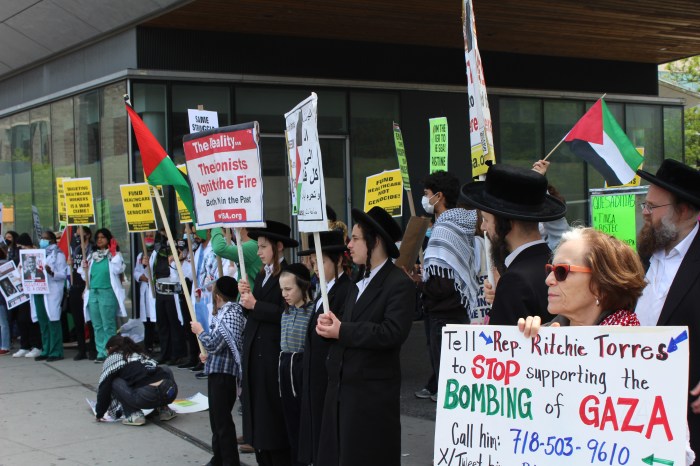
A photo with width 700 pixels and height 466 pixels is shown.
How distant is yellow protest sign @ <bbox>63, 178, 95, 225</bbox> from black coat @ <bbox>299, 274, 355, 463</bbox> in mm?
7337

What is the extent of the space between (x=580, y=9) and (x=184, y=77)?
698 centimetres

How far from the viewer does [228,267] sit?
11305 millimetres

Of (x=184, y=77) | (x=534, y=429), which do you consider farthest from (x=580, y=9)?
(x=534, y=429)

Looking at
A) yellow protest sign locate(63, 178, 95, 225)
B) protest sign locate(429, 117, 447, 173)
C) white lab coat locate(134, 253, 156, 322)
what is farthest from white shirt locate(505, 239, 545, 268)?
white lab coat locate(134, 253, 156, 322)

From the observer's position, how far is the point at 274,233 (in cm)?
672

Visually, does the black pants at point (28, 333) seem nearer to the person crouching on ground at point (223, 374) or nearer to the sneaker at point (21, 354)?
the sneaker at point (21, 354)

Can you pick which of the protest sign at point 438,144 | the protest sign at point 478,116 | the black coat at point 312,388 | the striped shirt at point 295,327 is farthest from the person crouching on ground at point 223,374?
the protest sign at point 438,144

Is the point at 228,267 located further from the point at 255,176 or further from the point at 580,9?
the point at 580,9

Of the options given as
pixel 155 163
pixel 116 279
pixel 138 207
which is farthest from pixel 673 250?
pixel 116 279

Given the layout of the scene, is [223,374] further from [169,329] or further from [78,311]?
[78,311]

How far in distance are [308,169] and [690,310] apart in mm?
2440

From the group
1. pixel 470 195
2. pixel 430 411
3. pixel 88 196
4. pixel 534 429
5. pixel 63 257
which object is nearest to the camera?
pixel 534 429

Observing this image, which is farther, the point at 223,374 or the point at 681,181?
the point at 223,374

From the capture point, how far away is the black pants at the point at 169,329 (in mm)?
12492
